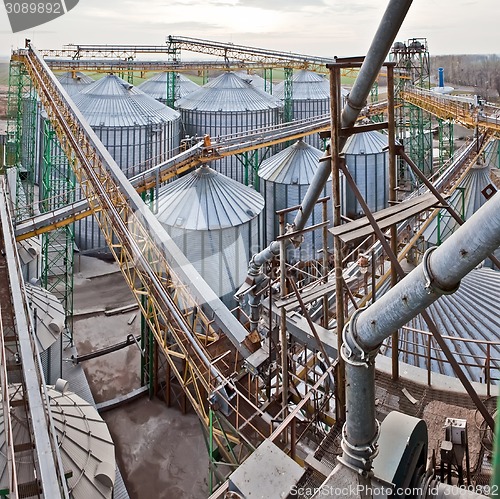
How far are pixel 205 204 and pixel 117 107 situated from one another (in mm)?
11351

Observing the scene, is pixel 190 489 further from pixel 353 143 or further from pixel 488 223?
pixel 353 143

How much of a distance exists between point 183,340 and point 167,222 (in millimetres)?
7226

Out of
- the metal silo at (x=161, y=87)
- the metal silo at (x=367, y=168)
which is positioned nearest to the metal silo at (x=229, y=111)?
the metal silo at (x=367, y=168)

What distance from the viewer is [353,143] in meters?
27.7

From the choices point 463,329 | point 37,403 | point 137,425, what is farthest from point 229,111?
point 37,403

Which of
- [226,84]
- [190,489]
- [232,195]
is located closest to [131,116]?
[226,84]

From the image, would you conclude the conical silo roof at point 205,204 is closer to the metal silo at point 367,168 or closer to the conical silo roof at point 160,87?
the metal silo at point 367,168

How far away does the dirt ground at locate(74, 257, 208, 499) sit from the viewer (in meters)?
13.2

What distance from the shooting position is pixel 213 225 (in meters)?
17.8

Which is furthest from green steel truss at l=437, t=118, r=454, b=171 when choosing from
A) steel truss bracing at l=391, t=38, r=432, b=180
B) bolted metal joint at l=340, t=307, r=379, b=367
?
bolted metal joint at l=340, t=307, r=379, b=367

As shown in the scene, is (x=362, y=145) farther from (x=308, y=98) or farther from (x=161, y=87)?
(x=161, y=87)

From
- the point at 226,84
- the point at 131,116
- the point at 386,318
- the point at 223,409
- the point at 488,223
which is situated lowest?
the point at 223,409

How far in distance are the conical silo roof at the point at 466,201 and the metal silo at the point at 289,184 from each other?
6283 mm

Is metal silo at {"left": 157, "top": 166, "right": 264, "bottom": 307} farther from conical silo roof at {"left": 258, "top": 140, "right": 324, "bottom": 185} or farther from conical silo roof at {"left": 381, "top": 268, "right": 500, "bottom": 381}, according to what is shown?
conical silo roof at {"left": 381, "top": 268, "right": 500, "bottom": 381}
